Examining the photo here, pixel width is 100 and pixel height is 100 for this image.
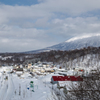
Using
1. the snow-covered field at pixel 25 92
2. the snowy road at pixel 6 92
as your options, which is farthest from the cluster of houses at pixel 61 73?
the snowy road at pixel 6 92

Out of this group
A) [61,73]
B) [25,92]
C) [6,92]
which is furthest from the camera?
[61,73]

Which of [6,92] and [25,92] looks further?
[6,92]

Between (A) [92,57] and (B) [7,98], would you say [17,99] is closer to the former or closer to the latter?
(B) [7,98]

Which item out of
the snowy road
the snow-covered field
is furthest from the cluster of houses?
the snowy road

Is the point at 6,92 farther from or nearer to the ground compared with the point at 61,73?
farther from the ground

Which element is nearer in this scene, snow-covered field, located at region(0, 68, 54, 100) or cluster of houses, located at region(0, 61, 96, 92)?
cluster of houses, located at region(0, 61, 96, 92)

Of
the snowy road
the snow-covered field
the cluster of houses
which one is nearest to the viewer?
the cluster of houses

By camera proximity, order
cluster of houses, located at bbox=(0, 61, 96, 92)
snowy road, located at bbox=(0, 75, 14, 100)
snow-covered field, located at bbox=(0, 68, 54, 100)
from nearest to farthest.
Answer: cluster of houses, located at bbox=(0, 61, 96, 92) < snow-covered field, located at bbox=(0, 68, 54, 100) < snowy road, located at bbox=(0, 75, 14, 100)

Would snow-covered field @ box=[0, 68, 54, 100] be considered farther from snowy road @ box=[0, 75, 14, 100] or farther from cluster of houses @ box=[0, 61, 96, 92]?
cluster of houses @ box=[0, 61, 96, 92]

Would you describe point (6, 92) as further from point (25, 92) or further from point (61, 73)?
point (61, 73)

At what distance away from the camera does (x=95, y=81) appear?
488 centimetres

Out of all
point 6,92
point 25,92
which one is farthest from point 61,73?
point 25,92

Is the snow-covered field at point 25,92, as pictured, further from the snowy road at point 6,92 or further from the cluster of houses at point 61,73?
the cluster of houses at point 61,73

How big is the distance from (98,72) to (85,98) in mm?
1023
